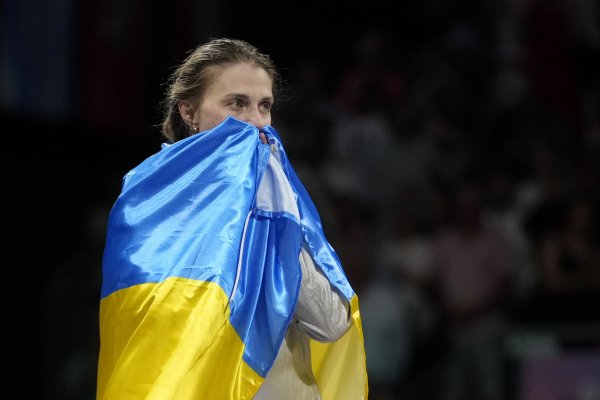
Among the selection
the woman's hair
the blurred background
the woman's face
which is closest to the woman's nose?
the woman's face

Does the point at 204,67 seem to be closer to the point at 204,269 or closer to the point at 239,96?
the point at 239,96

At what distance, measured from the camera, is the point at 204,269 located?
2.27 m

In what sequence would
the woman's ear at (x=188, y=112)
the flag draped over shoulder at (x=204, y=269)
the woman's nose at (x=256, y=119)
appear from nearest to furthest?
1. the flag draped over shoulder at (x=204, y=269)
2. the woman's nose at (x=256, y=119)
3. the woman's ear at (x=188, y=112)

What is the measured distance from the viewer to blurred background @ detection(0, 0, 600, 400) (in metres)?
5.71

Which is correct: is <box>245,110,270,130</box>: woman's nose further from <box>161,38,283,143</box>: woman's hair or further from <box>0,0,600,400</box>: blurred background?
<box>0,0,600,400</box>: blurred background

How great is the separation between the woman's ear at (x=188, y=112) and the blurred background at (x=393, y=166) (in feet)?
10.1

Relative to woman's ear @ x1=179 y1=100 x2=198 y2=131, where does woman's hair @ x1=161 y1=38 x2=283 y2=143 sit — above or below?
above

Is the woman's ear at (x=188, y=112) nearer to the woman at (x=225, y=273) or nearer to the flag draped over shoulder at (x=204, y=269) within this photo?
the woman at (x=225, y=273)

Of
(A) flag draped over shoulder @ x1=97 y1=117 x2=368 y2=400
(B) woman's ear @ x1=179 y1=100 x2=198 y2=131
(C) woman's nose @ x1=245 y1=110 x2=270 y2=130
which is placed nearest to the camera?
(A) flag draped over shoulder @ x1=97 y1=117 x2=368 y2=400

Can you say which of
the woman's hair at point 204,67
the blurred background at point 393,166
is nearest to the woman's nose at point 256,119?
the woman's hair at point 204,67

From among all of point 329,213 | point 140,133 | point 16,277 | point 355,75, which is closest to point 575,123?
point 355,75

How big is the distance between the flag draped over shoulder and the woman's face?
0.06 metres

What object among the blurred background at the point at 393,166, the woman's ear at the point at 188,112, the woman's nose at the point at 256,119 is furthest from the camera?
the blurred background at the point at 393,166

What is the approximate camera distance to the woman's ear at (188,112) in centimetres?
263
